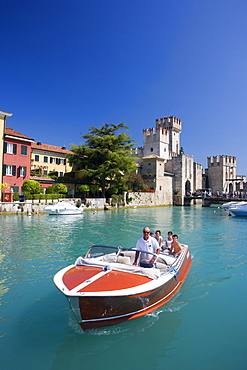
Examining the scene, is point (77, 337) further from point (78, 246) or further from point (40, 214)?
point (40, 214)

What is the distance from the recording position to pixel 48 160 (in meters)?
43.8

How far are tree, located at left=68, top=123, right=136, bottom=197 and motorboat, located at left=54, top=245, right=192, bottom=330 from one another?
3548 cm

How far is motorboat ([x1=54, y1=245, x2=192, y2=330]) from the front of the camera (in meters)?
5.07

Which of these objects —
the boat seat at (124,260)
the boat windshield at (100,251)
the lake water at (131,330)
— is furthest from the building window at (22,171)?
the boat seat at (124,260)

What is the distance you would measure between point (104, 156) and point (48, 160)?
9.41 meters

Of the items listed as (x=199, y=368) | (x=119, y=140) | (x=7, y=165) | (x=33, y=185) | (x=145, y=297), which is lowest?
(x=199, y=368)

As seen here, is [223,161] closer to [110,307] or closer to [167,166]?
[167,166]

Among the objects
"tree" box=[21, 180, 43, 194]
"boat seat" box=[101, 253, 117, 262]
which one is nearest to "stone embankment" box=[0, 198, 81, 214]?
"tree" box=[21, 180, 43, 194]

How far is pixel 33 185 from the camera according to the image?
104ft

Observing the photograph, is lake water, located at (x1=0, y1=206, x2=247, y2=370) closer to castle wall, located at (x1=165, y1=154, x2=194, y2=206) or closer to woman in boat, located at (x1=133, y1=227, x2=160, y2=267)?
woman in boat, located at (x1=133, y1=227, x2=160, y2=267)

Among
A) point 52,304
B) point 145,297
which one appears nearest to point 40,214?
point 52,304

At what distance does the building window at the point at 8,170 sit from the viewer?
32.8m

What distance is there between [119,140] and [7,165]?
1943 centimetres

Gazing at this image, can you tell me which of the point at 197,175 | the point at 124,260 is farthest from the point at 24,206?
the point at 197,175
